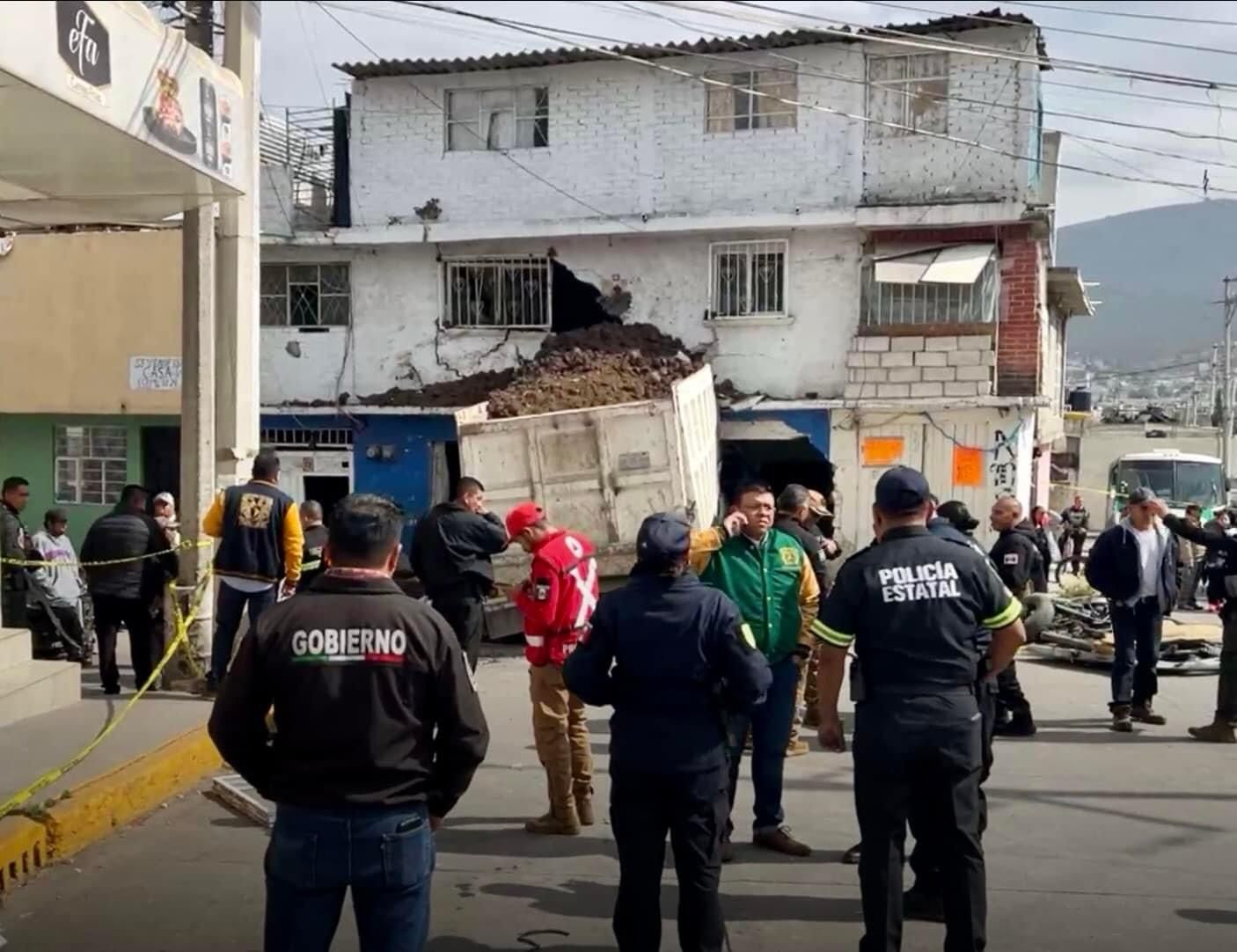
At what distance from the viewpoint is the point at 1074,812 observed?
6832mm

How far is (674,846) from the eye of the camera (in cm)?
441

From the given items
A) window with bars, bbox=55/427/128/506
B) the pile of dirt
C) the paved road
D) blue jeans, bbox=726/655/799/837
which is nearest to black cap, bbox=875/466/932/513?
blue jeans, bbox=726/655/799/837

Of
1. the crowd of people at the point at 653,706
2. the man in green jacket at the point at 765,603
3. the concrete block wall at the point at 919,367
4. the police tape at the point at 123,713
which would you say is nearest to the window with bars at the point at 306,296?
the concrete block wall at the point at 919,367

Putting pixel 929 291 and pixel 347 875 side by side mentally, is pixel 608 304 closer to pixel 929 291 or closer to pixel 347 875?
pixel 929 291

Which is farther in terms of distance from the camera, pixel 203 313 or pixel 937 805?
pixel 203 313

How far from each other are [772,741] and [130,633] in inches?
211

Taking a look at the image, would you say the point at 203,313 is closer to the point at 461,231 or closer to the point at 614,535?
the point at 614,535

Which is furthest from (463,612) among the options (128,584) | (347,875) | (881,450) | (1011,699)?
(881,450)

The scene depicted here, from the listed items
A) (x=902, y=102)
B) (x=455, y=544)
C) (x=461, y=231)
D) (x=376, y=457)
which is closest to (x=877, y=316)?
(x=902, y=102)

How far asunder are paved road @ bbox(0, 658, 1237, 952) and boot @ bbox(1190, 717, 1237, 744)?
2.81ft

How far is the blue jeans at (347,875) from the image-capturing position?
11.0 feet

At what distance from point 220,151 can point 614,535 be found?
6616mm

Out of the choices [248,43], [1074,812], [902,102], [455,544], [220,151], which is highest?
[902,102]

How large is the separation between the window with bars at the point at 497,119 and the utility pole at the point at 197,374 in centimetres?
849
